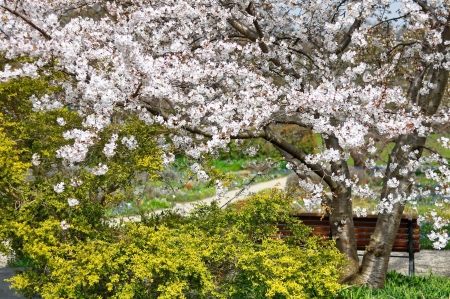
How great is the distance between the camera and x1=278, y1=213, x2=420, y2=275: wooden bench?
704 cm

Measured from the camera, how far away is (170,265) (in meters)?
4.77

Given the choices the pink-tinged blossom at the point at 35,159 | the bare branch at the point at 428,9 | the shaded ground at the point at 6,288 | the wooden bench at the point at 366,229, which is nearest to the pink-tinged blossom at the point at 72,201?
the pink-tinged blossom at the point at 35,159

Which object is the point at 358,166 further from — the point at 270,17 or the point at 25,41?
the point at 25,41

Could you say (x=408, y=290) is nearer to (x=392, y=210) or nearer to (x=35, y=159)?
(x=392, y=210)

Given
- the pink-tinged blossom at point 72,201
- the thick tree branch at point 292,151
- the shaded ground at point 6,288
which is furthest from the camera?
the shaded ground at point 6,288

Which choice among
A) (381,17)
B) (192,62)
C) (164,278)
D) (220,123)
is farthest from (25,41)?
(381,17)

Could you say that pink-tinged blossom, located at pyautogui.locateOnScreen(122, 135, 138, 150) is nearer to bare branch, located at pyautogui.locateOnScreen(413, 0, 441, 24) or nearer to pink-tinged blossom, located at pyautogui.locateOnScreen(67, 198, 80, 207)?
pink-tinged blossom, located at pyautogui.locateOnScreen(67, 198, 80, 207)

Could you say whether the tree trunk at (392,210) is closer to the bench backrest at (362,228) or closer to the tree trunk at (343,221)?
the tree trunk at (343,221)

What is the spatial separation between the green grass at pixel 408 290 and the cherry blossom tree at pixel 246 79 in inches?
12.5

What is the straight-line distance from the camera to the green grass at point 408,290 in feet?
17.8

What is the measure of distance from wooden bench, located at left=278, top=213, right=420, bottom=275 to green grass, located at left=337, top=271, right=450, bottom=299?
83 centimetres

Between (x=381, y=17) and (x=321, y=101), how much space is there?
6.63 feet

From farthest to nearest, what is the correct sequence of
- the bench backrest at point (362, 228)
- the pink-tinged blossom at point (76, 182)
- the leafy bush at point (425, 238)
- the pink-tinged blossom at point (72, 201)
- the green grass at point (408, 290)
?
1. the leafy bush at point (425, 238)
2. the bench backrest at point (362, 228)
3. the green grass at point (408, 290)
4. the pink-tinged blossom at point (76, 182)
5. the pink-tinged blossom at point (72, 201)

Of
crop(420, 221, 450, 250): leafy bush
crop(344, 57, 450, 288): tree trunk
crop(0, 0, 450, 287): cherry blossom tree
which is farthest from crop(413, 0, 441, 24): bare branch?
crop(420, 221, 450, 250): leafy bush
